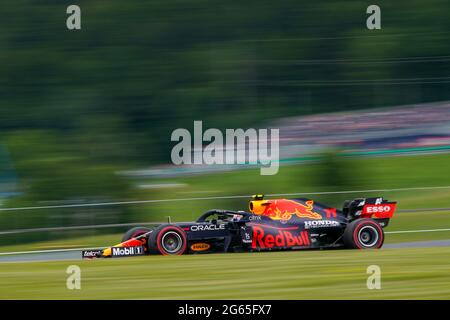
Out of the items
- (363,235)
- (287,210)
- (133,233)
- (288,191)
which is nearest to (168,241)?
(133,233)

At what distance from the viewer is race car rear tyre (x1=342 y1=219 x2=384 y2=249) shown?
14031 mm

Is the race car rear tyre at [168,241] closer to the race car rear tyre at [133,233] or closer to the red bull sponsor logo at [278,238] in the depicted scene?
the race car rear tyre at [133,233]

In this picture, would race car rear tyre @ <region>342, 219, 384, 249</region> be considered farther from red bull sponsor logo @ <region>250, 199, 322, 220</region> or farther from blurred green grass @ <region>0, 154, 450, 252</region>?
blurred green grass @ <region>0, 154, 450, 252</region>

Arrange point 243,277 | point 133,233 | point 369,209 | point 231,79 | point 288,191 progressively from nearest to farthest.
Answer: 1. point 243,277
2. point 133,233
3. point 369,209
4. point 288,191
5. point 231,79

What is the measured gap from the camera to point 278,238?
13922 mm

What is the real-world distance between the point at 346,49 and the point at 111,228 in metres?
27.5

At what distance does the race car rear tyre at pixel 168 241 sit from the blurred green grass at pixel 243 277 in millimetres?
488

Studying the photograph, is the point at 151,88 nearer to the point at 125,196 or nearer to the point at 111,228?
the point at 125,196

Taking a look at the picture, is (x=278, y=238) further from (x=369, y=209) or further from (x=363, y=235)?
(x=369, y=209)

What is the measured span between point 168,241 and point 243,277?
3.50 m

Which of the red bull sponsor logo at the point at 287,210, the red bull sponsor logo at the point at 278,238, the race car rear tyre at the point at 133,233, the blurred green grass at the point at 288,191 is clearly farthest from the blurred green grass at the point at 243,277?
the blurred green grass at the point at 288,191

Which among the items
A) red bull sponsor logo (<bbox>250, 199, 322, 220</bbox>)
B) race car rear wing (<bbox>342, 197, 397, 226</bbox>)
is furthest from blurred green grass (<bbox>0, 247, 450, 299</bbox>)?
race car rear wing (<bbox>342, 197, 397, 226</bbox>)

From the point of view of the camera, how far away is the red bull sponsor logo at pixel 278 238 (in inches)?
546
